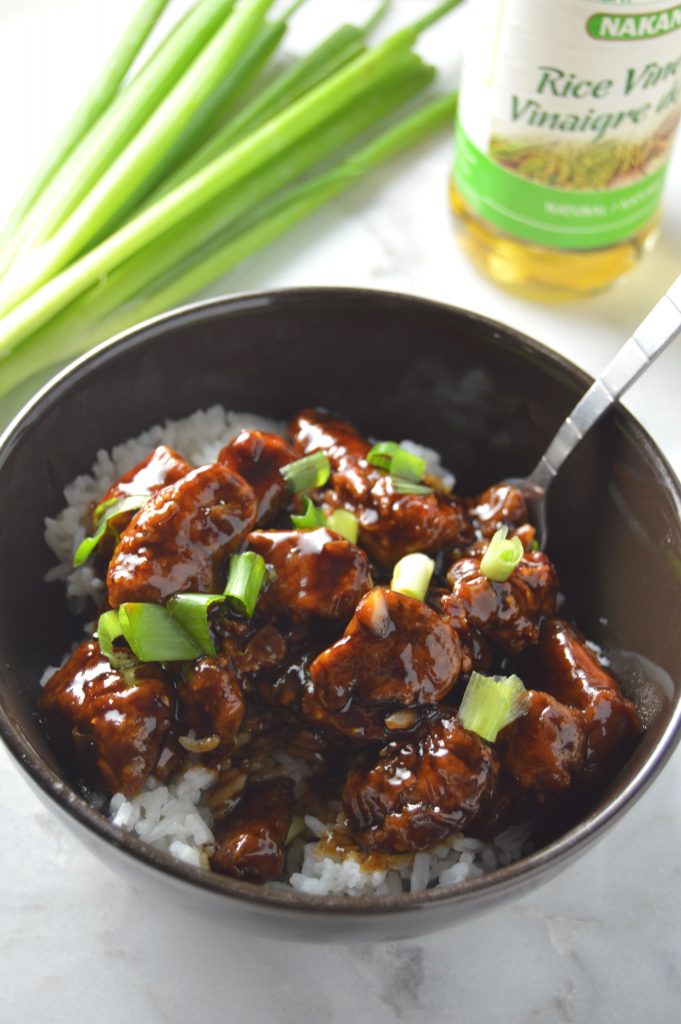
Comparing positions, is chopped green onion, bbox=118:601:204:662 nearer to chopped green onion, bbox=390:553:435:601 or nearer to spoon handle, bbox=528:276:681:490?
chopped green onion, bbox=390:553:435:601

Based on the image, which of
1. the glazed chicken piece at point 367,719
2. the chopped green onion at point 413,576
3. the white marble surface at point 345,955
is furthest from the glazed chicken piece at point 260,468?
the white marble surface at point 345,955

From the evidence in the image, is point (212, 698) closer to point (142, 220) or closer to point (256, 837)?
point (256, 837)

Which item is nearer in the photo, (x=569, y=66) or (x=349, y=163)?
(x=569, y=66)

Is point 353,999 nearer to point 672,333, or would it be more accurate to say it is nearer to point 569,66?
point 672,333

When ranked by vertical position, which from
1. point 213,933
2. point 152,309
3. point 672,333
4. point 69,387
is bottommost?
point 213,933

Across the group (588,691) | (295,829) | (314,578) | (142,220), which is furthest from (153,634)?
(142,220)

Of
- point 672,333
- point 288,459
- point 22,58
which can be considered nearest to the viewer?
point 672,333

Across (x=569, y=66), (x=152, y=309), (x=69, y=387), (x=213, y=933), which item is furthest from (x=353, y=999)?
(x=569, y=66)
